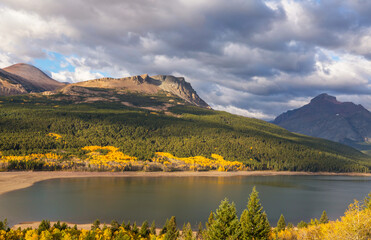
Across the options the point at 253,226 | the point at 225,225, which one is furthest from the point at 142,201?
the point at 225,225

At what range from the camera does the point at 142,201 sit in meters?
119

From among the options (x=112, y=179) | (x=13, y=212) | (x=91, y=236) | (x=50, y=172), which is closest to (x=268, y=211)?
(x=91, y=236)

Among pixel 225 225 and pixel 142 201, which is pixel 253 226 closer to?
pixel 225 225

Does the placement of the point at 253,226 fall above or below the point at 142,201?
above

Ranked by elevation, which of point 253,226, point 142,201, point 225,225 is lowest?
point 142,201

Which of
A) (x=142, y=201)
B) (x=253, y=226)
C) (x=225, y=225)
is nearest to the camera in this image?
(x=225, y=225)

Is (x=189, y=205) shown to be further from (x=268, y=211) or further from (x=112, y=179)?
(x=112, y=179)

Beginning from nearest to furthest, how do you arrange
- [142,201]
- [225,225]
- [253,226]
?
[225,225] → [253,226] → [142,201]

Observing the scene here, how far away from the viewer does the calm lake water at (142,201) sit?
3775 inches

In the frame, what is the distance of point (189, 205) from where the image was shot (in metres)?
114

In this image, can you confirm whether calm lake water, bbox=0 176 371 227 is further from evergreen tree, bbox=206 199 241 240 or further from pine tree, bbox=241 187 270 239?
evergreen tree, bbox=206 199 241 240

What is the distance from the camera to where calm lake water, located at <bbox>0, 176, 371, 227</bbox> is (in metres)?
95.9

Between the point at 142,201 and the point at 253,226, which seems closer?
the point at 253,226

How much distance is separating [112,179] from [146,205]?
247 feet
